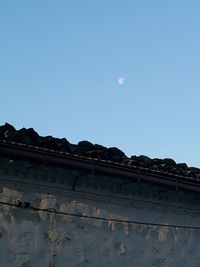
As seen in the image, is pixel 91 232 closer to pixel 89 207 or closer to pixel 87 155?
pixel 89 207

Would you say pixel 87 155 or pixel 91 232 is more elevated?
pixel 87 155

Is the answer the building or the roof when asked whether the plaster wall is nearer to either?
the building

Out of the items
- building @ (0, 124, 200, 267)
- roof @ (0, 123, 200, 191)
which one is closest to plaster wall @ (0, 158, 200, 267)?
building @ (0, 124, 200, 267)

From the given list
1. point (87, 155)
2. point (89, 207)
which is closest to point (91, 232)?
point (89, 207)

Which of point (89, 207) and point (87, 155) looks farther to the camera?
point (89, 207)

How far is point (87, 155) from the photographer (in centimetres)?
977

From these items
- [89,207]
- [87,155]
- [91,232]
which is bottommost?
[91,232]

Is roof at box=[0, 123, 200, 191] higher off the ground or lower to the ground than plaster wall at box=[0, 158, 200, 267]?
higher

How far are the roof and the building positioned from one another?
2cm

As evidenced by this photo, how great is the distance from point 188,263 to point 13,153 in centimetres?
571

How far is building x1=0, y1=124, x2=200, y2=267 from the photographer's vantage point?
879 centimetres

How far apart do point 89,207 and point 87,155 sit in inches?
45.9

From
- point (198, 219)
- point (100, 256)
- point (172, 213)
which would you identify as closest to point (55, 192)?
point (100, 256)

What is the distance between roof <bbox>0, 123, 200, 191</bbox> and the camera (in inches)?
342
